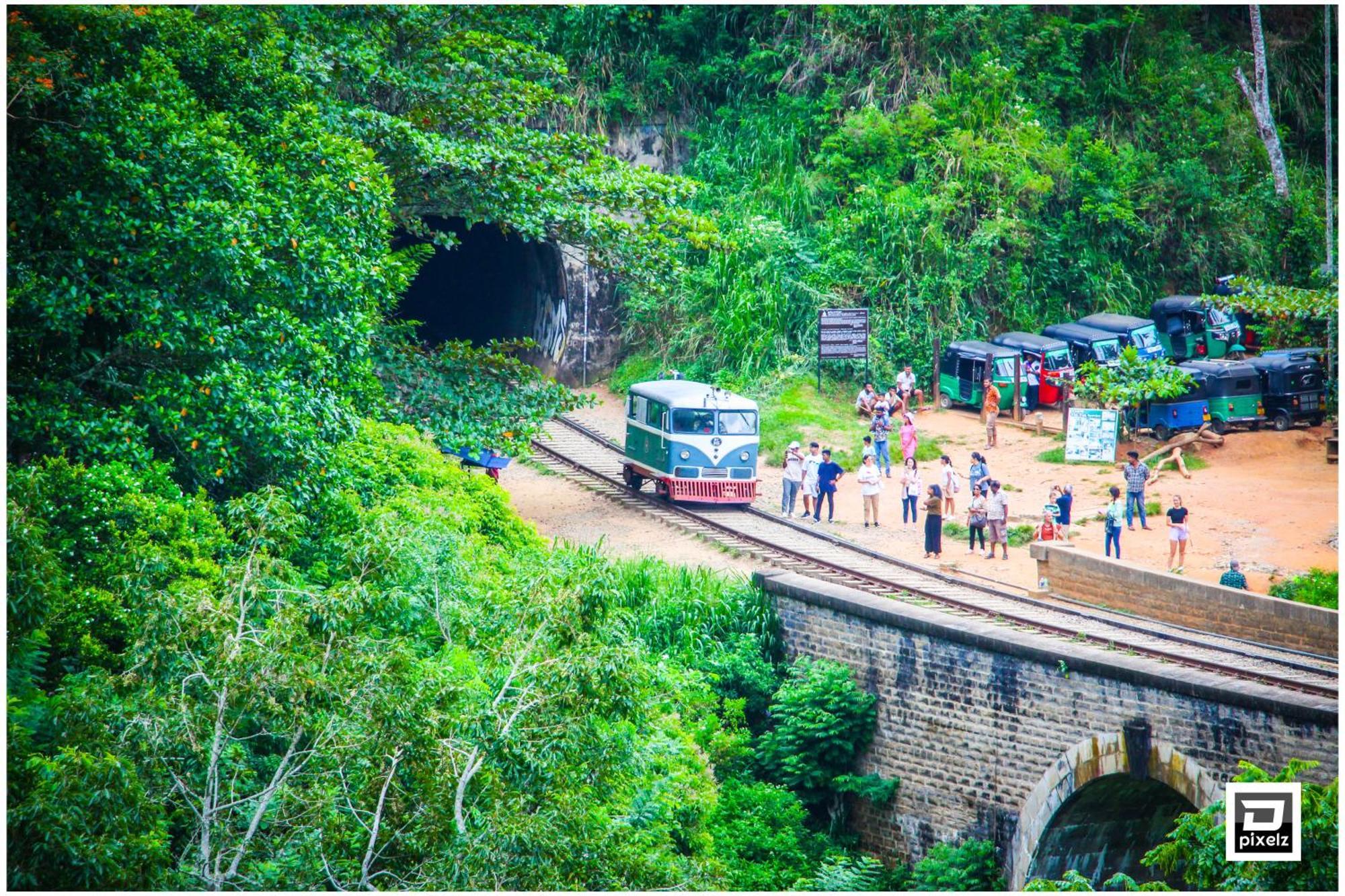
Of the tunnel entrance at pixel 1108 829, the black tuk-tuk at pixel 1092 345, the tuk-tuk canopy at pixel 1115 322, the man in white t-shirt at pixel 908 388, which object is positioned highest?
the tuk-tuk canopy at pixel 1115 322

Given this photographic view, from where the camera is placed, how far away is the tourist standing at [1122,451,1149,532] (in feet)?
73.5

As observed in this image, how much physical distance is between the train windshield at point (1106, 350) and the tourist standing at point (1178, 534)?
970 cm

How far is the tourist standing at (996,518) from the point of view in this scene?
68.4ft

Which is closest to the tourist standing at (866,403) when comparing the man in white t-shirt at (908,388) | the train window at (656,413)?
the man in white t-shirt at (908,388)

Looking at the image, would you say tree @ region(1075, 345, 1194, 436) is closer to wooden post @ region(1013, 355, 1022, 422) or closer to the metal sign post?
wooden post @ region(1013, 355, 1022, 422)

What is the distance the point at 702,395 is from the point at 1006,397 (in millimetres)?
8815

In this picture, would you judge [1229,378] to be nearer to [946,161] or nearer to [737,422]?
[946,161]

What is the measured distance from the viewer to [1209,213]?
33.7 meters

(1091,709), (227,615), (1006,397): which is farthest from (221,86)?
(1006,397)

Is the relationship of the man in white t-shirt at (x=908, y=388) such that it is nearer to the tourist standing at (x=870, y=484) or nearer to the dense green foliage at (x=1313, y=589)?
the tourist standing at (x=870, y=484)

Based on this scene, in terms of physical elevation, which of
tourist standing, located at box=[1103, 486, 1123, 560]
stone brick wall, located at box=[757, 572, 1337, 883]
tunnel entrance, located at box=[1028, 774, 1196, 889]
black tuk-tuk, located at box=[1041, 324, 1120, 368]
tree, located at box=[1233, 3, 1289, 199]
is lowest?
tunnel entrance, located at box=[1028, 774, 1196, 889]

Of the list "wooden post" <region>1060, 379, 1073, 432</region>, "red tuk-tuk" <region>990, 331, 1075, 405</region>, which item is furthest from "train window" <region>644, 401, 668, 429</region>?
"red tuk-tuk" <region>990, 331, 1075, 405</region>

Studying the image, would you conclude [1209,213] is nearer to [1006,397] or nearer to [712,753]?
[1006,397]

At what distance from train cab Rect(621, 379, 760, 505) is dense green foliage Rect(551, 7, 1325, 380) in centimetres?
658
